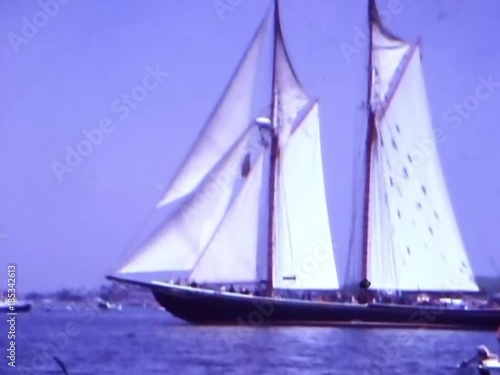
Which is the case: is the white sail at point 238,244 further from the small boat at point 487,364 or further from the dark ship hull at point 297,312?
the small boat at point 487,364

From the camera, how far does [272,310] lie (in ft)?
177

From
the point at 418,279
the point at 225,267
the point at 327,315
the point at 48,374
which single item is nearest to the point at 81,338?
the point at 225,267

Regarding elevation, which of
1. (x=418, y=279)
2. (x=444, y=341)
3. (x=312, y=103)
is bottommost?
(x=444, y=341)

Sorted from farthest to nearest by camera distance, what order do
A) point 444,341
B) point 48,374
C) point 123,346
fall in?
point 444,341 < point 123,346 < point 48,374

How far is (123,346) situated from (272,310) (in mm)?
9916

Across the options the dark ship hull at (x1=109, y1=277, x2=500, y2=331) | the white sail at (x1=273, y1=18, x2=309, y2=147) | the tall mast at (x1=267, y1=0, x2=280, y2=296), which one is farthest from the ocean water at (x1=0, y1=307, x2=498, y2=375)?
the white sail at (x1=273, y1=18, x2=309, y2=147)

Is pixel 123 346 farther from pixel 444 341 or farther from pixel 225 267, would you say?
pixel 444 341

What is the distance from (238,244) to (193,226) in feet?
8.73

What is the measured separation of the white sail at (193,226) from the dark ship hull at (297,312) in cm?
255

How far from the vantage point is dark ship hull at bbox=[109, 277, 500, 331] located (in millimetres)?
53562

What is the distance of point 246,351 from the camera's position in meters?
42.1

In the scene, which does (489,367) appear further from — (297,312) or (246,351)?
(297,312)

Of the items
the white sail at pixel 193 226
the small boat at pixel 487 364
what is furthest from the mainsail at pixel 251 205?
the small boat at pixel 487 364

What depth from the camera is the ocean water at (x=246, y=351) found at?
35.9 metres
